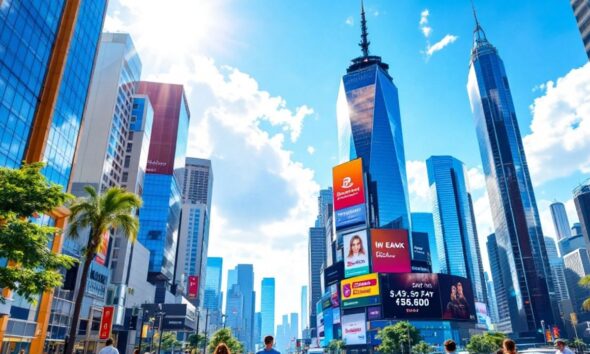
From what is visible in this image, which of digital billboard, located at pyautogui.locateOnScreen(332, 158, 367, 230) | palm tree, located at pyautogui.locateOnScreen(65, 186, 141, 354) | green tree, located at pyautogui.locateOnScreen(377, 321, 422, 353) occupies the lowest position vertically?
green tree, located at pyautogui.locateOnScreen(377, 321, 422, 353)

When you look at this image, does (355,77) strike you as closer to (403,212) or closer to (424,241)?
(403,212)

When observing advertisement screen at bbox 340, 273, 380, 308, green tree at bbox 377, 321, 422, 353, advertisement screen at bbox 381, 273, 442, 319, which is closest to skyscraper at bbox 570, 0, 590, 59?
advertisement screen at bbox 381, 273, 442, 319

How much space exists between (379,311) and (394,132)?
302ft

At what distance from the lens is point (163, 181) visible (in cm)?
11238

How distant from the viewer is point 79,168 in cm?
7731

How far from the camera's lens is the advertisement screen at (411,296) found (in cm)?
9162

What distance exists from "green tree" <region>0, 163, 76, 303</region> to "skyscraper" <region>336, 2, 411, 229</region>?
14288cm

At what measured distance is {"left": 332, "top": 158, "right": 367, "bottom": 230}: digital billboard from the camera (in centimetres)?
10244

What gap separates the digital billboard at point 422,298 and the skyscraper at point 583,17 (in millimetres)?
58096

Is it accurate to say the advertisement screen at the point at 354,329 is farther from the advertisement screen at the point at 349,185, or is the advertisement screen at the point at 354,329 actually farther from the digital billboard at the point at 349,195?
the advertisement screen at the point at 349,185

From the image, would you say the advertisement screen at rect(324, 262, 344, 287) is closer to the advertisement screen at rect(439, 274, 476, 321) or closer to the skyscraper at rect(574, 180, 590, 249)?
the advertisement screen at rect(439, 274, 476, 321)

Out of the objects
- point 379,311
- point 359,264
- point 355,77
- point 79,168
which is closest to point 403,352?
point 379,311

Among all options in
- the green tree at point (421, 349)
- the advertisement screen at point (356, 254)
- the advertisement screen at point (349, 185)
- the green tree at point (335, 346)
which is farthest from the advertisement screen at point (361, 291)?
the green tree at point (335, 346)

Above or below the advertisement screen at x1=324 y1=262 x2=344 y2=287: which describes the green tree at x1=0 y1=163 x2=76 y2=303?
below
